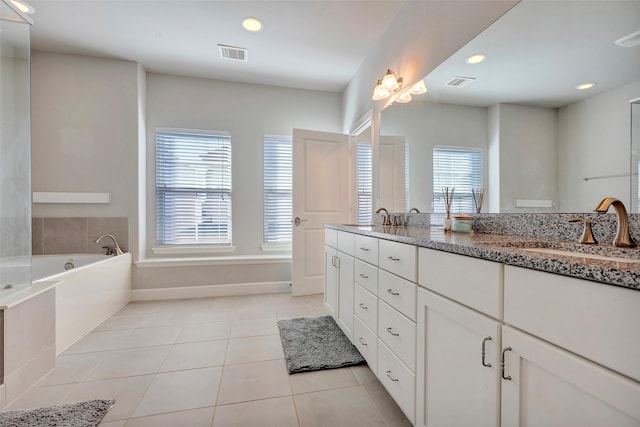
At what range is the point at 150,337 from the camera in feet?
7.37

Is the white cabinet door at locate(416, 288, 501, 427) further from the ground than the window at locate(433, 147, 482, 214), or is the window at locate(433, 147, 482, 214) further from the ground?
the window at locate(433, 147, 482, 214)

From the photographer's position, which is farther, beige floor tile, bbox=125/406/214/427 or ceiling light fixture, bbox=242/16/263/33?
ceiling light fixture, bbox=242/16/263/33

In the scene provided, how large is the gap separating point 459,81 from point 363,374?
191 cm

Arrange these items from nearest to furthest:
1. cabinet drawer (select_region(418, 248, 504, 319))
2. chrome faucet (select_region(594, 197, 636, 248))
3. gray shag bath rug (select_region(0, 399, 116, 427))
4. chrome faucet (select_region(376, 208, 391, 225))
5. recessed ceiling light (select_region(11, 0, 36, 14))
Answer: cabinet drawer (select_region(418, 248, 504, 319)) < chrome faucet (select_region(594, 197, 636, 248)) < gray shag bath rug (select_region(0, 399, 116, 427)) < recessed ceiling light (select_region(11, 0, 36, 14)) < chrome faucet (select_region(376, 208, 391, 225))

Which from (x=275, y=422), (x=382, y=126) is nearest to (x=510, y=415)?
(x=275, y=422)

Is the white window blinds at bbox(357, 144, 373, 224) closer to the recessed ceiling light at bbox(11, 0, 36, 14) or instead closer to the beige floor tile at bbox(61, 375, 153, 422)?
the beige floor tile at bbox(61, 375, 153, 422)

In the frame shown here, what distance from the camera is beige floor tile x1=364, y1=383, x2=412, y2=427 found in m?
1.33

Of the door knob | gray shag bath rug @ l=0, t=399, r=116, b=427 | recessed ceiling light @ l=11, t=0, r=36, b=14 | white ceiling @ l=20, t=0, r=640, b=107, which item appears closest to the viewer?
white ceiling @ l=20, t=0, r=640, b=107

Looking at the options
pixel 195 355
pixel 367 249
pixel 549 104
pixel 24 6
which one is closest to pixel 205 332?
pixel 195 355

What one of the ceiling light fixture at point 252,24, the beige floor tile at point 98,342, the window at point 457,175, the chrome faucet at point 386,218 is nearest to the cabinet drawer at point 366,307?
the window at point 457,175

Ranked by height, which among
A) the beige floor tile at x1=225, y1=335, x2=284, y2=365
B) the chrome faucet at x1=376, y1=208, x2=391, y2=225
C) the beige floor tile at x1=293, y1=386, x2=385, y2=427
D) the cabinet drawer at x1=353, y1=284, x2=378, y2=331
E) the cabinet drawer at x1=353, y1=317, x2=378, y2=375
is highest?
the chrome faucet at x1=376, y1=208, x2=391, y2=225

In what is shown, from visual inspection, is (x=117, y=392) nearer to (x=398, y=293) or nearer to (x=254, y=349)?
(x=254, y=349)

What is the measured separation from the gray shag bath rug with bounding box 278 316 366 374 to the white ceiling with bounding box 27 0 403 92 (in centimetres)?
269

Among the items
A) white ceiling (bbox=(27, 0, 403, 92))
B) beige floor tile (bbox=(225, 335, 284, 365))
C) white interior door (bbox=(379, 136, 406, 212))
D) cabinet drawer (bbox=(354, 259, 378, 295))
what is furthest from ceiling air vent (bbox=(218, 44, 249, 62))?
beige floor tile (bbox=(225, 335, 284, 365))
